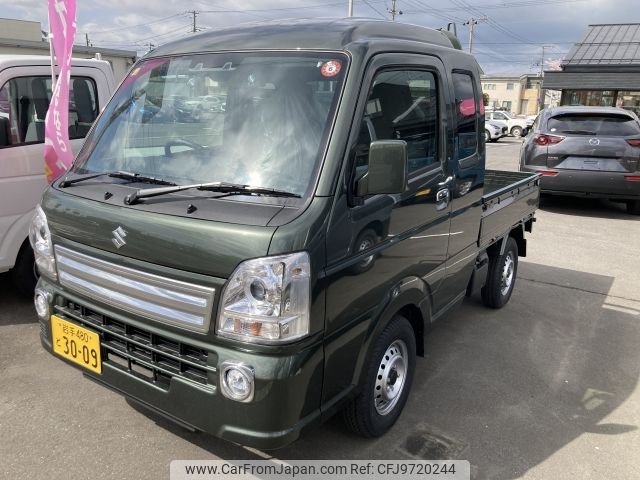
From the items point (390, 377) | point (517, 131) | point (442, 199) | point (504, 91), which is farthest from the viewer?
point (504, 91)

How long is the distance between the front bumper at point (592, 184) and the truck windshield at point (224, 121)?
7.13 metres

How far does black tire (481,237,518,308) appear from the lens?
4570 millimetres

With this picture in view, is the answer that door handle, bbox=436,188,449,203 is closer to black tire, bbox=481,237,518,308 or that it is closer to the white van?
black tire, bbox=481,237,518,308

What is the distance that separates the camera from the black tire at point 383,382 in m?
2.61

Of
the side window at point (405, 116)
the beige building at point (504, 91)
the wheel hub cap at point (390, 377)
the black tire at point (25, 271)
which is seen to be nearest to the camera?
the side window at point (405, 116)

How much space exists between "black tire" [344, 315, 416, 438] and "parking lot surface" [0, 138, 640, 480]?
12 centimetres

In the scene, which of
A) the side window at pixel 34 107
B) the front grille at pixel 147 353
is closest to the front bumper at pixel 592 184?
the side window at pixel 34 107

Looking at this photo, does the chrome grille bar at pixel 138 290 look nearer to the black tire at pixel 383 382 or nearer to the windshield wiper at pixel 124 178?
the windshield wiper at pixel 124 178

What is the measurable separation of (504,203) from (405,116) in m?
1.95

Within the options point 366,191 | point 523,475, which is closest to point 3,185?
point 366,191

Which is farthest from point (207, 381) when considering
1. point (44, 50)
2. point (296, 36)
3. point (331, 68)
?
point (44, 50)

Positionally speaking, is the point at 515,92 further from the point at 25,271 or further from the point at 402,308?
the point at 402,308

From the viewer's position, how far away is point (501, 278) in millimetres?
4672

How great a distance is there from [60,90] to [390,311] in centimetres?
307
